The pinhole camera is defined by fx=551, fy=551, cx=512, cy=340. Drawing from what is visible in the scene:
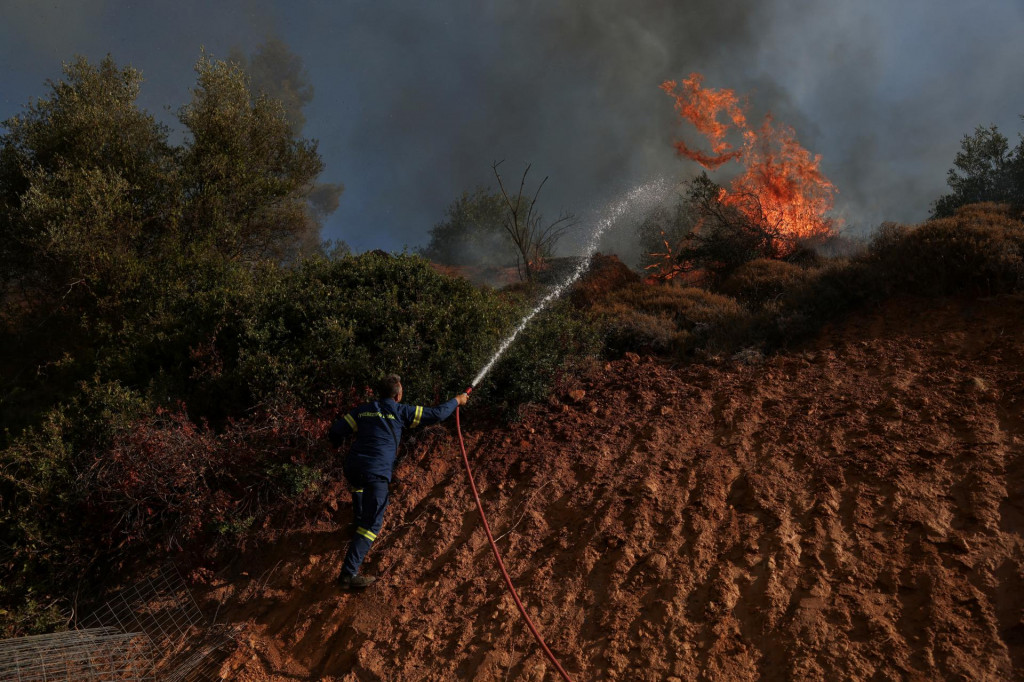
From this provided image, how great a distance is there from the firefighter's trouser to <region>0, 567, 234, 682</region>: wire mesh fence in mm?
1574

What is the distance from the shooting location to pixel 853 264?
1002 cm

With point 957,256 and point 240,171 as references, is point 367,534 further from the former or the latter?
point 240,171

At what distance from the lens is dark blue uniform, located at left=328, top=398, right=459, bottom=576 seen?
5742mm

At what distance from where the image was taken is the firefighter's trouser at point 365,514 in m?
5.66

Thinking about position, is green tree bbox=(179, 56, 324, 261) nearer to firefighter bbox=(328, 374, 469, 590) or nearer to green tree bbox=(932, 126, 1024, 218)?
firefighter bbox=(328, 374, 469, 590)

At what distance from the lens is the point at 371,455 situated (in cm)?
593

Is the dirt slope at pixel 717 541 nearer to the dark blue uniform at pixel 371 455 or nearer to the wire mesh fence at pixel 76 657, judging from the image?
the dark blue uniform at pixel 371 455

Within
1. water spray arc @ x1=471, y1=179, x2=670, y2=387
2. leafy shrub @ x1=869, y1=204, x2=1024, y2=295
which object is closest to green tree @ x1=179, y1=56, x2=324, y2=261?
water spray arc @ x1=471, y1=179, x2=670, y2=387

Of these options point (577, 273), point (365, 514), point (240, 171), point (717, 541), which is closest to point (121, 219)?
point (240, 171)

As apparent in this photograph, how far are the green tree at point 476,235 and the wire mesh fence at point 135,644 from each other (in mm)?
33510

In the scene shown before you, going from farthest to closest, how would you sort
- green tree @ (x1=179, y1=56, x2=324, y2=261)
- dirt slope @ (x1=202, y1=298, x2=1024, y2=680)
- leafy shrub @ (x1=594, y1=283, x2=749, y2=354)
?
green tree @ (x1=179, y1=56, x2=324, y2=261)
leafy shrub @ (x1=594, y1=283, x2=749, y2=354)
dirt slope @ (x1=202, y1=298, x2=1024, y2=680)

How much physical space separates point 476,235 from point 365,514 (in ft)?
122

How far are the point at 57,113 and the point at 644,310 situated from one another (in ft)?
46.7

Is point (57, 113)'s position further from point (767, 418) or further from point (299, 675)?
point (767, 418)
